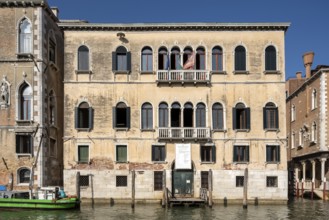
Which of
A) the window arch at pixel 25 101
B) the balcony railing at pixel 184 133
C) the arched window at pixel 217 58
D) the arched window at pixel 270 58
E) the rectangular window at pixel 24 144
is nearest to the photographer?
the rectangular window at pixel 24 144

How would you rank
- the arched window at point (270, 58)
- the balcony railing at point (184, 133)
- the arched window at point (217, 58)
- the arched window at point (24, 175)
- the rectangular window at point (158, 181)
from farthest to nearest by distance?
the arched window at point (217, 58) < the arched window at point (270, 58) < the rectangular window at point (158, 181) < the balcony railing at point (184, 133) < the arched window at point (24, 175)

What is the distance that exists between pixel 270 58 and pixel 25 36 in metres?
15.7

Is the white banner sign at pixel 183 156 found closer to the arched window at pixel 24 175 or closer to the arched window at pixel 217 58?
the arched window at pixel 217 58

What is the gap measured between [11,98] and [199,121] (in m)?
11.9

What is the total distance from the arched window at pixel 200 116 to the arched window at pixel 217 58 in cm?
261

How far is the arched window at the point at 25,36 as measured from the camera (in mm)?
29500

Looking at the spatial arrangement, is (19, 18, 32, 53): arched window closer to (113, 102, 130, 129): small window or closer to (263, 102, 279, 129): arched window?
(113, 102, 130, 129): small window

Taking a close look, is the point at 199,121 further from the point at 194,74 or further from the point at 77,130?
the point at 77,130

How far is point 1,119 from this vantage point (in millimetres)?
29156

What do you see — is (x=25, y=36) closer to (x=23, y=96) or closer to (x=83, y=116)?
(x=23, y=96)

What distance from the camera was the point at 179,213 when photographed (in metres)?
→ 25.9

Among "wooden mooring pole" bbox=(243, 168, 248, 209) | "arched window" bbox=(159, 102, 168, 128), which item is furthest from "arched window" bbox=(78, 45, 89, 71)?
"wooden mooring pole" bbox=(243, 168, 248, 209)

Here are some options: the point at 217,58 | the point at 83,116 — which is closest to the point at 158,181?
the point at 83,116

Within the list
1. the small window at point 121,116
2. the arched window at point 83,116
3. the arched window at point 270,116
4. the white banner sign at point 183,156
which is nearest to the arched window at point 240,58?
the arched window at point 270,116
